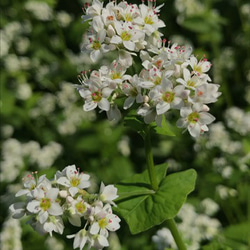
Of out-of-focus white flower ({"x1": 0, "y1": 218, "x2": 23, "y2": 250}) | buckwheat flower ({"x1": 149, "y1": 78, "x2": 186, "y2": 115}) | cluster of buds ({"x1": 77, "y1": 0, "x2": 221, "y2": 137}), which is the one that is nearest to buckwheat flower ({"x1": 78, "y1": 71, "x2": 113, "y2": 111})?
cluster of buds ({"x1": 77, "y1": 0, "x2": 221, "y2": 137})

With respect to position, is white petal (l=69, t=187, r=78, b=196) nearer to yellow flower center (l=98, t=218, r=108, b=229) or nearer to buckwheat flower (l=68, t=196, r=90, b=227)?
buckwheat flower (l=68, t=196, r=90, b=227)

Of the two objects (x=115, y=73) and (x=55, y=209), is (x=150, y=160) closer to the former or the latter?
(x=115, y=73)

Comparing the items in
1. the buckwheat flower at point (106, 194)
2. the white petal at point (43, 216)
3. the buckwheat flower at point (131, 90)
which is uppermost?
the buckwheat flower at point (131, 90)

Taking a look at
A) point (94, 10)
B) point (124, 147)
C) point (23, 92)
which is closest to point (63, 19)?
point (23, 92)

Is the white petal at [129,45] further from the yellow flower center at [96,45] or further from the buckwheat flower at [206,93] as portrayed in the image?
the buckwheat flower at [206,93]

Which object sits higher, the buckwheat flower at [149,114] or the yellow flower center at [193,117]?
the yellow flower center at [193,117]

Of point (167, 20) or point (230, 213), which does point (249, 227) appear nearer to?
point (230, 213)

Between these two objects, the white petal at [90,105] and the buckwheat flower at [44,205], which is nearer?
the buckwheat flower at [44,205]

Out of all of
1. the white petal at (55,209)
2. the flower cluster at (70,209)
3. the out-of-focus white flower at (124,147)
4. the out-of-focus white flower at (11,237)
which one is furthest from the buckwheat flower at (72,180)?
the out-of-focus white flower at (124,147)
